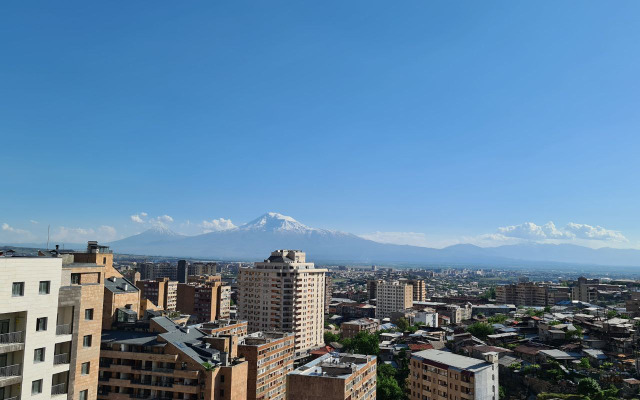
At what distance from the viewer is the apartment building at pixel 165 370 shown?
126 ft

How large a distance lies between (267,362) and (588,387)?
3818 cm

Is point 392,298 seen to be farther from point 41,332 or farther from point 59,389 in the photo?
point 41,332

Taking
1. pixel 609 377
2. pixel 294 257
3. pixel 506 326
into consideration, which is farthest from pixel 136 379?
pixel 506 326

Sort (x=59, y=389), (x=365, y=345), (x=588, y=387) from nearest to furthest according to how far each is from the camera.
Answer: (x=59, y=389) → (x=588, y=387) → (x=365, y=345)

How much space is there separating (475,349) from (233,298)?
122353 millimetres

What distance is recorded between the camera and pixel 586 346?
7238 cm

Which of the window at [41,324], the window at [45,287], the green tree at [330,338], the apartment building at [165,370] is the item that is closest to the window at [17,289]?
the window at [45,287]

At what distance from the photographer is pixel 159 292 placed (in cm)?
11506

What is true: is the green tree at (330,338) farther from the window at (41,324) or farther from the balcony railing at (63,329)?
the window at (41,324)

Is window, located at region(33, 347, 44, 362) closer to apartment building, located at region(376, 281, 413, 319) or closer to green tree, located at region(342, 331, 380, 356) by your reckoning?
green tree, located at region(342, 331, 380, 356)

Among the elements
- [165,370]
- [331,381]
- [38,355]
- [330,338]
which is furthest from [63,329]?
[330,338]

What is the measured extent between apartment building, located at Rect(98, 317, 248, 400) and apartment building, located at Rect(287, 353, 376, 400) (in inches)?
206

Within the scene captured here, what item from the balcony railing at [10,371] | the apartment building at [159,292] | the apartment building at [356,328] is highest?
the balcony railing at [10,371]

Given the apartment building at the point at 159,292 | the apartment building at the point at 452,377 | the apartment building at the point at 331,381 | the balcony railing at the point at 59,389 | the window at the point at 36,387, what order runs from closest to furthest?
1. the window at the point at 36,387
2. the balcony railing at the point at 59,389
3. the apartment building at the point at 331,381
4. the apartment building at the point at 452,377
5. the apartment building at the point at 159,292
